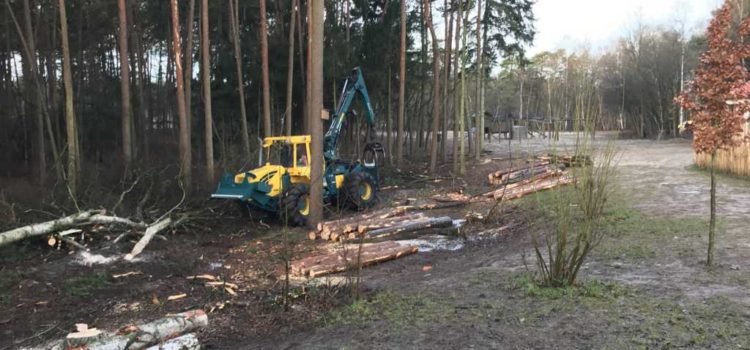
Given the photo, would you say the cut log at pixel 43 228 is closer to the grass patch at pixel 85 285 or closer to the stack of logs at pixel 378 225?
the grass patch at pixel 85 285

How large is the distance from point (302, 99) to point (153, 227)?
41.6ft

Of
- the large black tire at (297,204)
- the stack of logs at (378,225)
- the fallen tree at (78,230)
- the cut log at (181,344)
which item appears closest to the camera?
the cut log at (181,344)

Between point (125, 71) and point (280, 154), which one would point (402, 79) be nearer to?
point (280, 154)

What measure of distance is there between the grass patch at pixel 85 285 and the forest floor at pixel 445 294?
32 mm

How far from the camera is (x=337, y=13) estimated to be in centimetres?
2512

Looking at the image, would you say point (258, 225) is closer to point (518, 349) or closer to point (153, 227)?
point (153, 227)

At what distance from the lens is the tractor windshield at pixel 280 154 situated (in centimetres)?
1291

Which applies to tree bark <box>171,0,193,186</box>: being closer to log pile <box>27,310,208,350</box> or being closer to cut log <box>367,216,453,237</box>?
cut log <box>367,216,453,237</box>

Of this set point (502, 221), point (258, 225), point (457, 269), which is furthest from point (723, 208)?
point (258, 225)

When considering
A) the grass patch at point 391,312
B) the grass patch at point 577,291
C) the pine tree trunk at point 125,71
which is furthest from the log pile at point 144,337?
the pine tree trunk at point 125,71

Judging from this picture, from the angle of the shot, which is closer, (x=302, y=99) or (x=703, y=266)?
(x=703, y=266)

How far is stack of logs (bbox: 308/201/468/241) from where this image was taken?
1058cm

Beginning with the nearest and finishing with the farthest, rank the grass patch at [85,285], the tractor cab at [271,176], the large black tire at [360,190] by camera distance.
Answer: the grass patch at [85,285] < the tractor cab at [271,176] < the large black tire at [360,190]

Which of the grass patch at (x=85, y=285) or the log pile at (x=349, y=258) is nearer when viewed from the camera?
the grass patch at (x=85, y=285)
